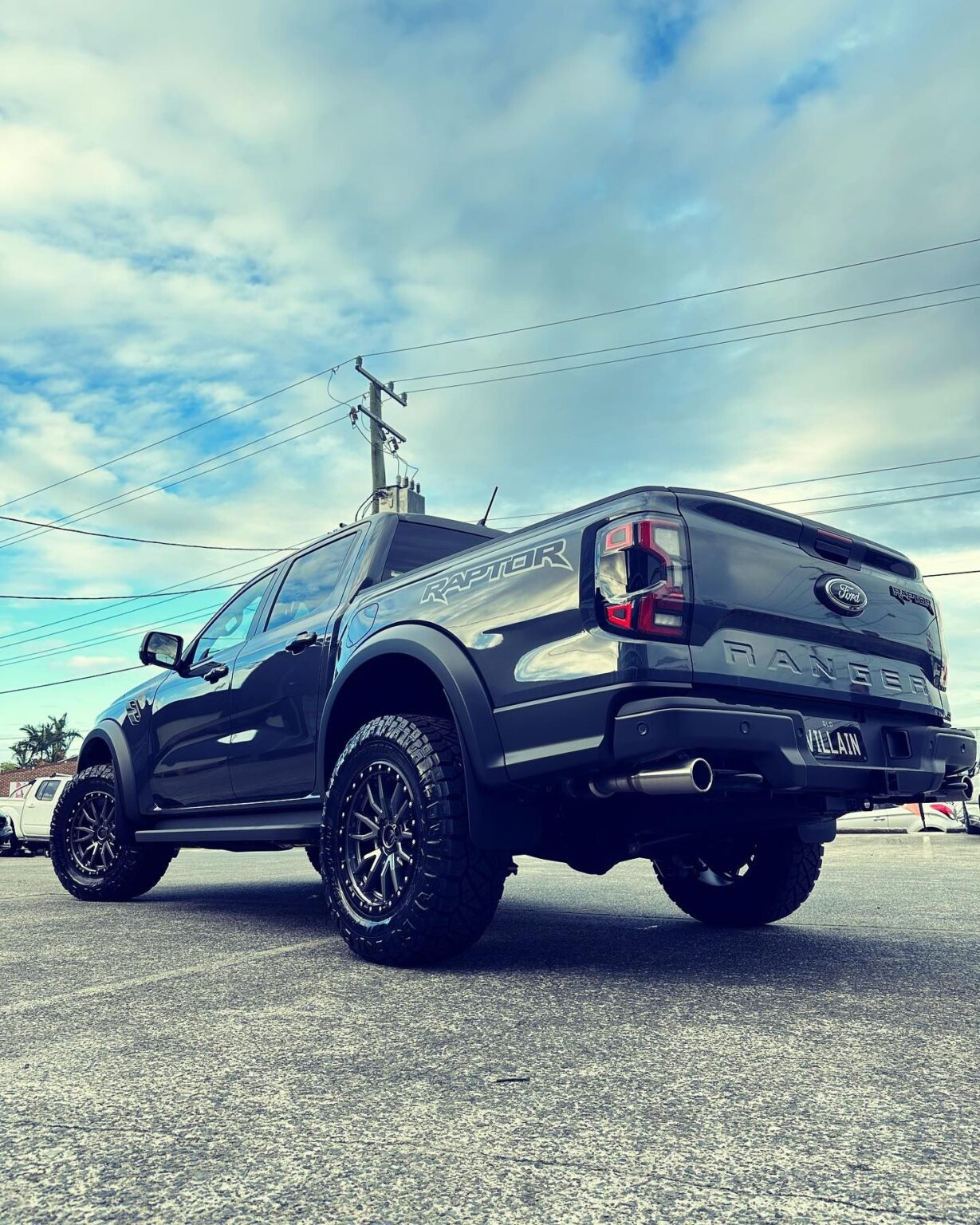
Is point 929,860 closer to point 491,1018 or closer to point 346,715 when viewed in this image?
point 346,715

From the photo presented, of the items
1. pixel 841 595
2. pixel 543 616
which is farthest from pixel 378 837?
pixel 841 595

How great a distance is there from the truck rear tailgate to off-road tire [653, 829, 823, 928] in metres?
1.11

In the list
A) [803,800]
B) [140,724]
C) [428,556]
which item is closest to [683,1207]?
[803,800]

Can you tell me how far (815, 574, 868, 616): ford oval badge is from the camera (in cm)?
378

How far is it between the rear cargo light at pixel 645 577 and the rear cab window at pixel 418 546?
1.70 meters

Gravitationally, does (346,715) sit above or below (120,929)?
above

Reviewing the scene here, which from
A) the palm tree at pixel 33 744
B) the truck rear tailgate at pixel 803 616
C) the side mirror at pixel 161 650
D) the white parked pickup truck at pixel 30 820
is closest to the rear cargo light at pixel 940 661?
Answer: the truck rear tailgate at pixel 803 616

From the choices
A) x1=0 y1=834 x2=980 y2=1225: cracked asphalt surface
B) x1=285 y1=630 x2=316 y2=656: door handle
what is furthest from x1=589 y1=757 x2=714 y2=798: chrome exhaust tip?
x1=285 y1=630 x2=316 y2=656: door handle

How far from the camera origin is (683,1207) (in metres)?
1.65

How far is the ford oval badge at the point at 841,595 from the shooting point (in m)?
3.78

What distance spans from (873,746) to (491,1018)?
1.65 metres

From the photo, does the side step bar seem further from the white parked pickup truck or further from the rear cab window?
the white parked pickup truck

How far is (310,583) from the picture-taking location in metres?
5.49

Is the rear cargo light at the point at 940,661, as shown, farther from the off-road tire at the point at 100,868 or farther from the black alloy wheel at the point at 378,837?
the off-road tire at the point at 100,868
